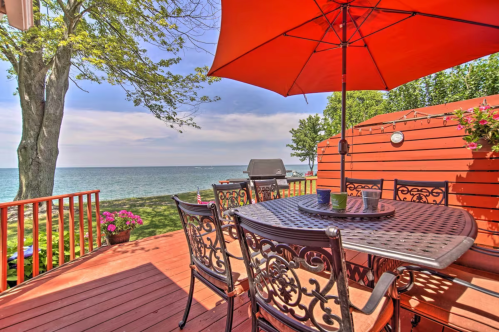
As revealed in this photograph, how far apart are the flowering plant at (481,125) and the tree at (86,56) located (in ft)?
15.3

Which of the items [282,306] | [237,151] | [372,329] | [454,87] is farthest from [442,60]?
[237,151]

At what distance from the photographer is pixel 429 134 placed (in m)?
2.99

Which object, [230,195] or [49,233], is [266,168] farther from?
[49,233]

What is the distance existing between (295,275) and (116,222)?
11.1 ft

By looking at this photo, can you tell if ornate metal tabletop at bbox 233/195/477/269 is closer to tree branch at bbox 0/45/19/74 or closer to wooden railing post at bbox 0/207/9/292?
wooden railing post at bbox 0/207/9/292

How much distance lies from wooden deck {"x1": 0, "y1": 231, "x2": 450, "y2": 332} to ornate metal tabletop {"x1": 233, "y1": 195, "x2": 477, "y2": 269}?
75 cm

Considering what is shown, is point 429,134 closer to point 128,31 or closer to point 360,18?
point 360,18

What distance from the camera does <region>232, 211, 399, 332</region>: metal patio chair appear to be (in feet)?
2.22

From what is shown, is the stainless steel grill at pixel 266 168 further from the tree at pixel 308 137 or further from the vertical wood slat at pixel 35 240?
the tree at pixel 308 137

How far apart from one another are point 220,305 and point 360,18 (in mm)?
2759

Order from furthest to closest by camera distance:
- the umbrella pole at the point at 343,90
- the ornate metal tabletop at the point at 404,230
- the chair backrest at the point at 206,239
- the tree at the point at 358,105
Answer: the tree at the point at 358,105, the umbrella pole at the point at 343,90, the chair backrest at the point at 206,239, the ornate metal tabletop at the point at 404,230

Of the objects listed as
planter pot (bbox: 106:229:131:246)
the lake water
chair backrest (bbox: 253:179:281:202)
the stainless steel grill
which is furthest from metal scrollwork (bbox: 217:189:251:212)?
the lake water

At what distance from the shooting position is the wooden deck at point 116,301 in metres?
1.55

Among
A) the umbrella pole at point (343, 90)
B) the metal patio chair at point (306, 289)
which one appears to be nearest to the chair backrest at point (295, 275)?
the metal patio chair at point (306, 289)
